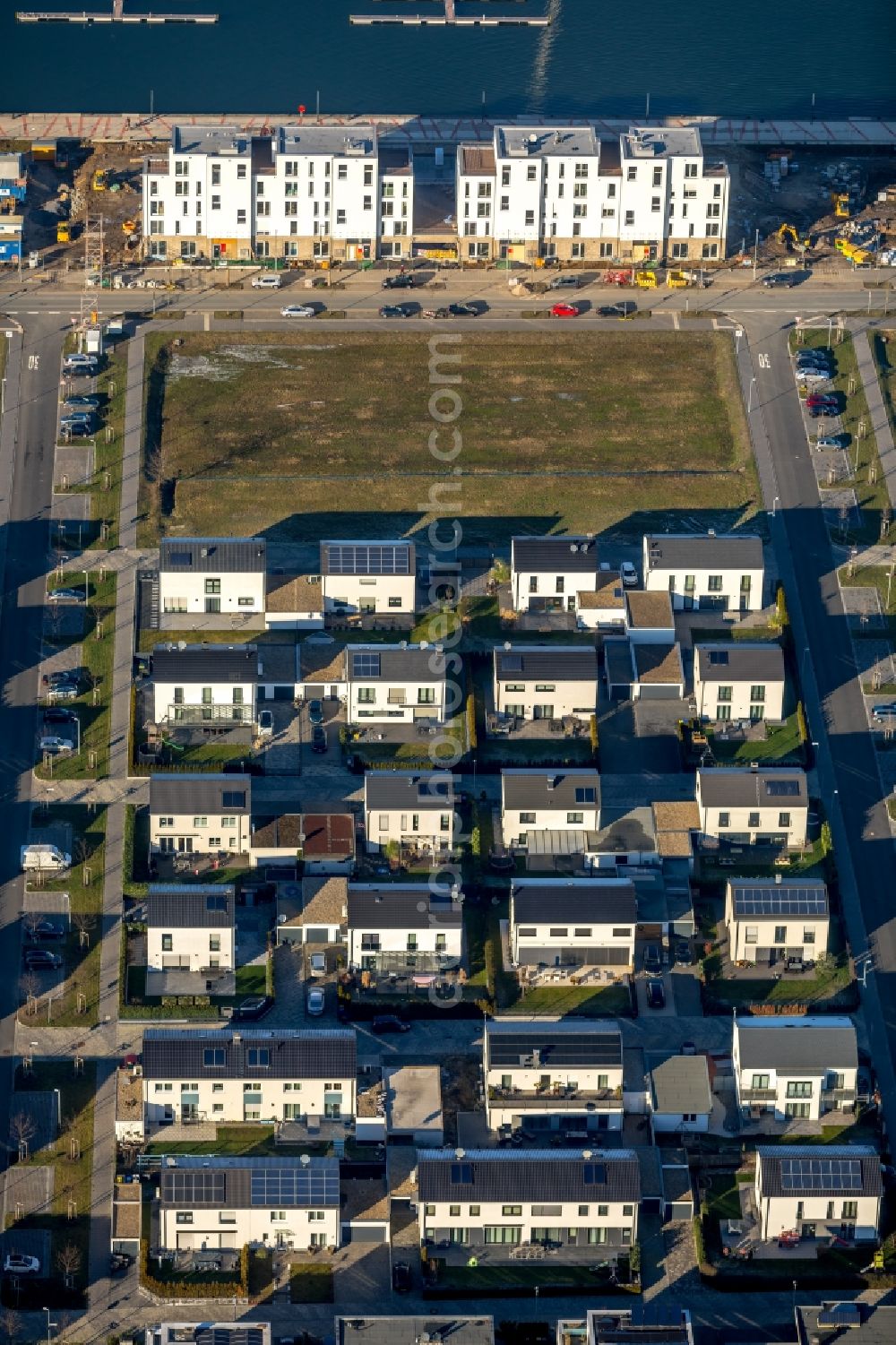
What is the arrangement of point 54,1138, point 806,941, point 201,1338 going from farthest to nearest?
point 806,941
point 54,1138
point 201,1338

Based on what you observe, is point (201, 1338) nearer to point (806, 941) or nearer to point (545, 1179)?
point (545, 1179)

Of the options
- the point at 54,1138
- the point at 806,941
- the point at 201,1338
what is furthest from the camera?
the point at 806,941

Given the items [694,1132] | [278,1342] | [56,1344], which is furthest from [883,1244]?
[56,1344]

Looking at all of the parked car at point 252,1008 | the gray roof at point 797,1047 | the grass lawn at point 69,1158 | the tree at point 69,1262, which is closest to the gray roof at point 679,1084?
the gray roof at point 797,1047

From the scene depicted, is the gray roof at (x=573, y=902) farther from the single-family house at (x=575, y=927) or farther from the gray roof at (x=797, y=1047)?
the gray roof at (x=797, y=1047)

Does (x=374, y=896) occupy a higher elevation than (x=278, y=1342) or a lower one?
higher

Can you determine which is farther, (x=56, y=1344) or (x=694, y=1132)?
(x=694, y=1132)
